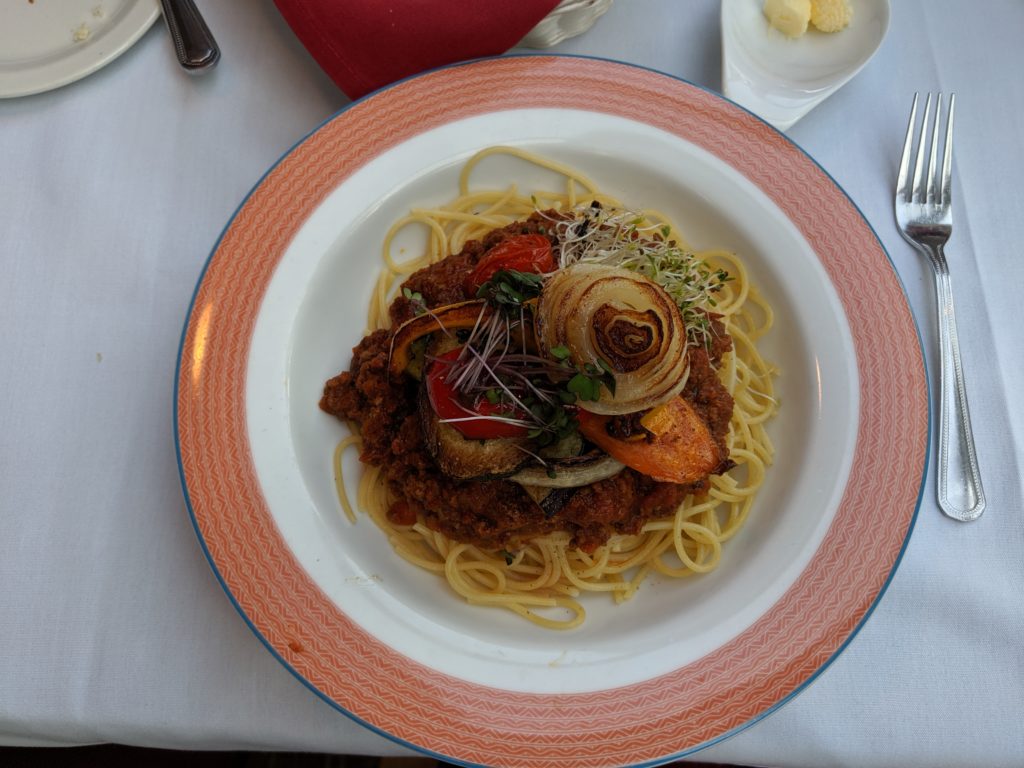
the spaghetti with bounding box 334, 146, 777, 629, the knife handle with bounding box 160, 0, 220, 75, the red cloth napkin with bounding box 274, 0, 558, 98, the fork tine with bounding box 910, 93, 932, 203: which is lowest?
the spaghetti with bounding box 334, 146, 777, 629

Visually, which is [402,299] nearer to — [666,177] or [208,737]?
[666,177]

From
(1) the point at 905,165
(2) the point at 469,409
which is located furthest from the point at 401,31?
(1) the point at 905,165

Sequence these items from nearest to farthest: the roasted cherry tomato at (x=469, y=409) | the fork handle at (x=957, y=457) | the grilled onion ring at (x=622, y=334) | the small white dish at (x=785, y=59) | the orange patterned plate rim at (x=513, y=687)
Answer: the grilled onion ring at (x=622, y=334) < the orange patterned plate rim at (x=513, y=687) < the roasted cherry tomato at (x=469, y=409) < the fork handle at (x=957, y=457) < the small white dish at (x=785, y=59)

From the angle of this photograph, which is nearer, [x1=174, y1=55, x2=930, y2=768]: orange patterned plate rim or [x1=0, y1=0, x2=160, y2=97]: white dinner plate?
[x1=174, y1=55, x2=930, y2=768]: orange patterned plate rim

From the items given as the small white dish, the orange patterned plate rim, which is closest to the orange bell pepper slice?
the orange patterned plate rim

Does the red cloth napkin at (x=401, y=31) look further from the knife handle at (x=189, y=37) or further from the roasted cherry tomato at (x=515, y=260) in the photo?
the roasted cherry tomato at (x=515, y=260)

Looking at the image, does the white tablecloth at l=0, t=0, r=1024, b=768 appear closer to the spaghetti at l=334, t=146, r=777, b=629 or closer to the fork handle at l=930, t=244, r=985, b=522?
the fork handle at l=930, t=244, r=985, b=522

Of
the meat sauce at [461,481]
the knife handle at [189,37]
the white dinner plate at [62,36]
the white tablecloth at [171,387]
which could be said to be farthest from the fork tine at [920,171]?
the white dinner plate at [62,36]

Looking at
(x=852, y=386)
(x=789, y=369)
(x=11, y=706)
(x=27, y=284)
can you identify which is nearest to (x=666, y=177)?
(x=789, y=369)
